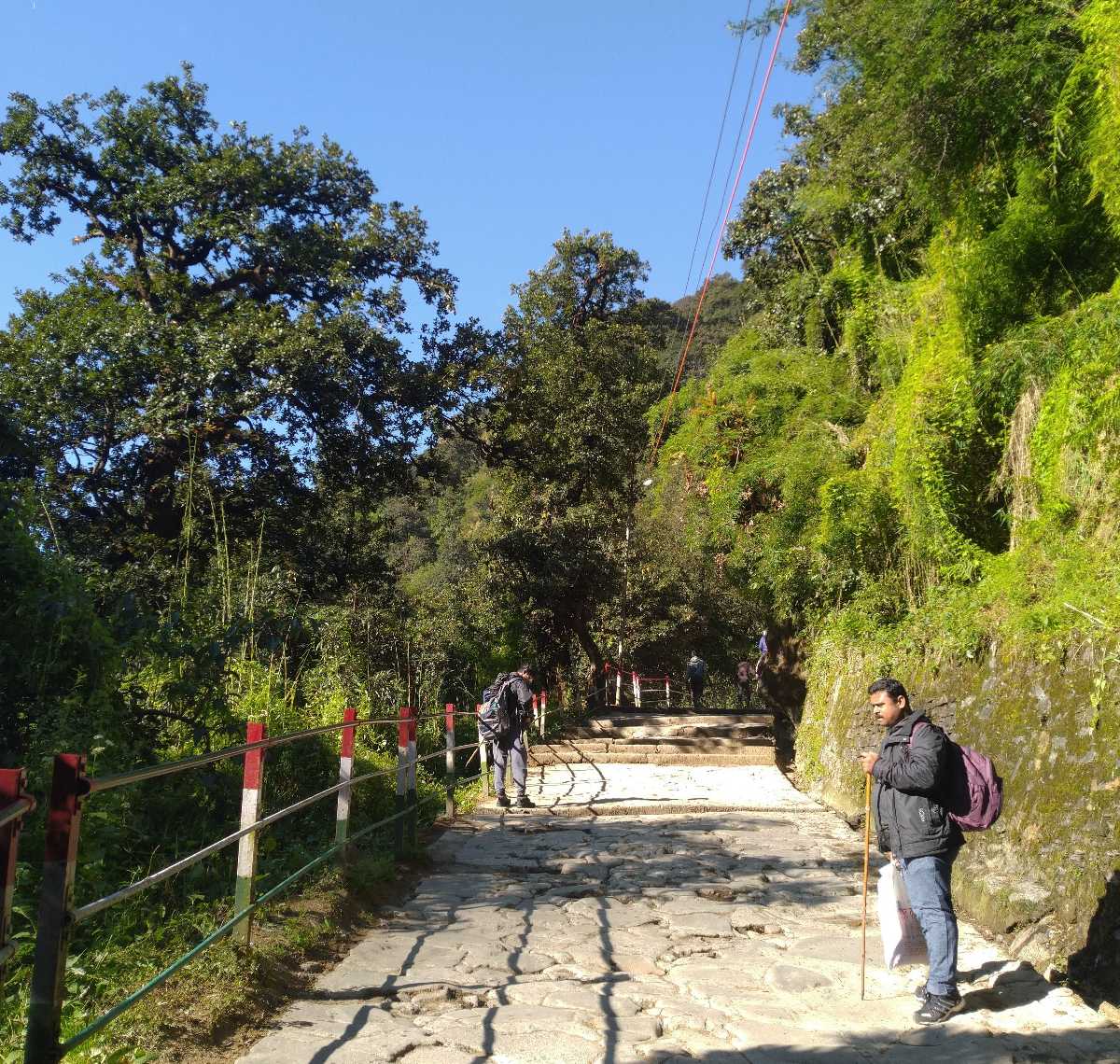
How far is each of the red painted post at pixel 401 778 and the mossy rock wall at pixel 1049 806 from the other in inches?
154

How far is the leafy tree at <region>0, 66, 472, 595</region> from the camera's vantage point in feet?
37.4

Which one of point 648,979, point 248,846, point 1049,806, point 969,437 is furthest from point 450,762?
point 969,437

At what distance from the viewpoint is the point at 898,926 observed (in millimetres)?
4477

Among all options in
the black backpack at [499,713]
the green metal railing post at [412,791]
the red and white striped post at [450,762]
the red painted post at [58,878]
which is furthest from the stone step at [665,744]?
the red painted post at [58,878]

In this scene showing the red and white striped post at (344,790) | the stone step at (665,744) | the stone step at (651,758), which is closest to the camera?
the red and white striped post at (344,790)

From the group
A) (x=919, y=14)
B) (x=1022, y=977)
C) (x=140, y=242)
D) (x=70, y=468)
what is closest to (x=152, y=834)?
(x=1022, y=977)

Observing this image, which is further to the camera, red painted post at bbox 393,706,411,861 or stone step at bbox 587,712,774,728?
stone step at bbox 587,712,774,728

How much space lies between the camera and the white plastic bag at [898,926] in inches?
176

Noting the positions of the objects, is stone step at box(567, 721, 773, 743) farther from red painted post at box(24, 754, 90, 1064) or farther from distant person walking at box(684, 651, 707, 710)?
red painted post at box(24, 754, 90, 1064)

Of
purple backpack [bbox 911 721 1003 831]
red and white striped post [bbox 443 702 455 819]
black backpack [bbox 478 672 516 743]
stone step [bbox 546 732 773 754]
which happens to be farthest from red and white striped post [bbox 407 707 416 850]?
stone step [bbox 546 732 773 754]

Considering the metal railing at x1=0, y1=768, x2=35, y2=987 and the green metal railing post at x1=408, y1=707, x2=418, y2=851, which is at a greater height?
the metal railing at x1=0, y1=768, x2=35, y2=987

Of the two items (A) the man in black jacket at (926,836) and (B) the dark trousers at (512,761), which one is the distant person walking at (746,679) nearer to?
(B) the dark trousers at (512,761)

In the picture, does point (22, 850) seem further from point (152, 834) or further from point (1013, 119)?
point (1013, 119)

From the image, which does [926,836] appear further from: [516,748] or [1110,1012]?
[516,748]
